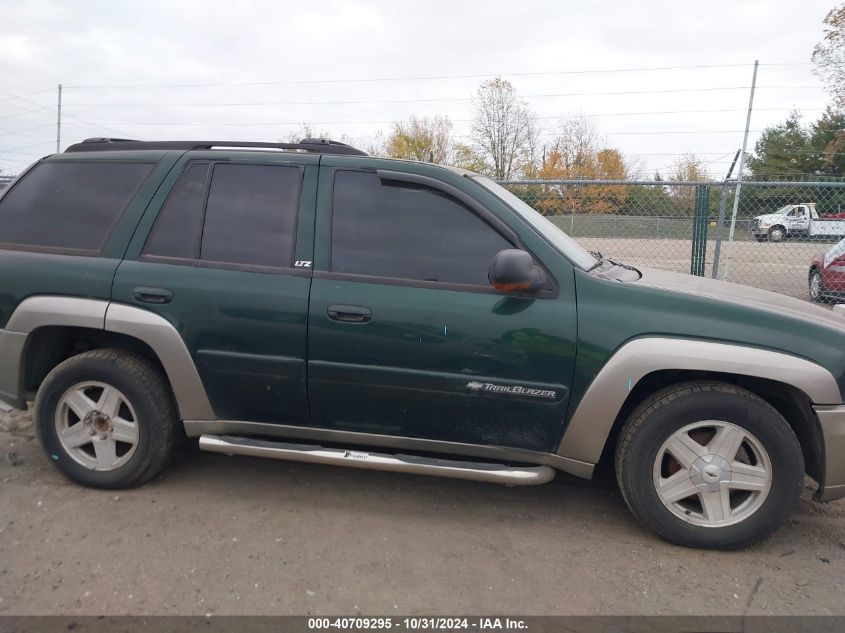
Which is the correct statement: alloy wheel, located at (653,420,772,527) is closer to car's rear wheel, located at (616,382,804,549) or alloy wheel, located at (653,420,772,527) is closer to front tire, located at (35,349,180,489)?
car's rear wheel, located at (616,382,804,549)

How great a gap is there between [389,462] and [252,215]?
1495 mm

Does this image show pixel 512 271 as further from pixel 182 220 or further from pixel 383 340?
pixel 182 220

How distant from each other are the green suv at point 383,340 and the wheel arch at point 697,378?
0.04 ft

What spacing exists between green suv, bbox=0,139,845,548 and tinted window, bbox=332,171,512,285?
0.01m

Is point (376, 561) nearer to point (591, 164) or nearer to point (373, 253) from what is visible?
point (373, 253)

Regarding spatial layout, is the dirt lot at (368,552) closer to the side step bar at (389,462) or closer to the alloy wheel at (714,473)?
the alloy wheel at (714,473)

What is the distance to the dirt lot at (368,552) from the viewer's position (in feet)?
8.27

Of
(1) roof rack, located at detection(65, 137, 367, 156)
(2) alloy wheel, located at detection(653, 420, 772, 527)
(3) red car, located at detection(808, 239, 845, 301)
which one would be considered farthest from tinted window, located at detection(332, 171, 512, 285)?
(3) red car, located at detection(808, 239, 845, 301)

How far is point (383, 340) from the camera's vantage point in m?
2.97

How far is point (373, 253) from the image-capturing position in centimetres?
311

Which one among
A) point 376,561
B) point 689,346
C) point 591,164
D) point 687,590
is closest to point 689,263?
point 689,346

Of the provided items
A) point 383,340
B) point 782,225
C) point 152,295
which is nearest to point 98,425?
point 152,295

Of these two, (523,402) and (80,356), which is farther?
(80,356)
